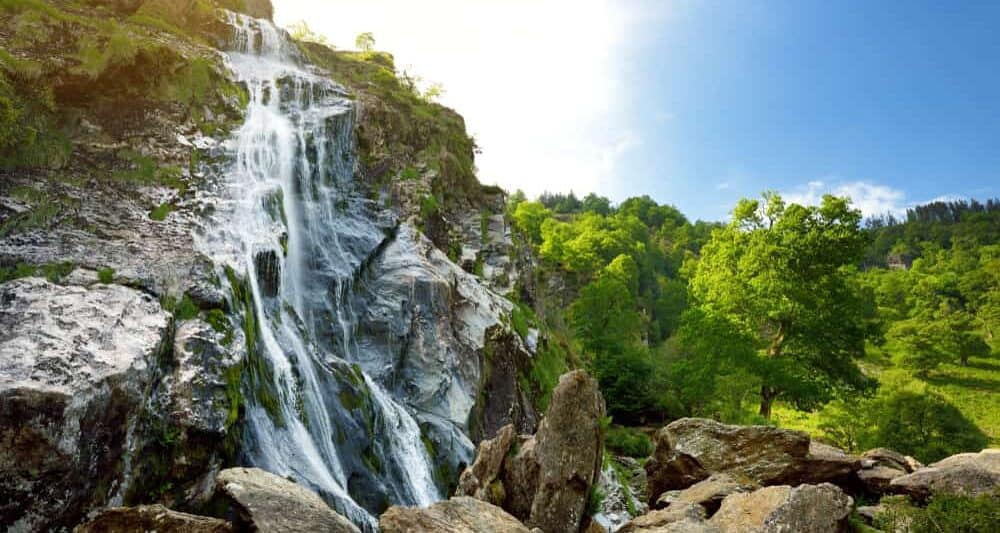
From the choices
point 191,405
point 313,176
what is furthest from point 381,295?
point 191,405

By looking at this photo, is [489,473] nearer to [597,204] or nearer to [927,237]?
[597,204]

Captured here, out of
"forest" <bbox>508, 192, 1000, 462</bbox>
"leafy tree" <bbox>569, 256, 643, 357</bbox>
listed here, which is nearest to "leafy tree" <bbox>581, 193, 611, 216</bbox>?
"forest" <bbox>508, 192, 1000, 462</bbox>

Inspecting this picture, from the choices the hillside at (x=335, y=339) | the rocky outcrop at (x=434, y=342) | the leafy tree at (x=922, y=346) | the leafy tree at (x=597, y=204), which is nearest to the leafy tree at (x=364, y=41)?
the hillside at (x=335, y=339)

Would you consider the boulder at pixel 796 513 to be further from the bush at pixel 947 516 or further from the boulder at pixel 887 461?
the boulder at pixel 887 461

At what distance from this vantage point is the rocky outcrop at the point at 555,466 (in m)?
10.7

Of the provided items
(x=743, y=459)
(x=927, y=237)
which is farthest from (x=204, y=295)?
(x=927, y=237)

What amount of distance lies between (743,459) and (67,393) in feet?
46.3

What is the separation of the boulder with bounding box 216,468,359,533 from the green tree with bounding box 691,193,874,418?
84.9 ft

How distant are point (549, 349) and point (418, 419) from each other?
45.3ft

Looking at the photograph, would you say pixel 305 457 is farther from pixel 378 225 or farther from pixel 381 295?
pixel 378 225

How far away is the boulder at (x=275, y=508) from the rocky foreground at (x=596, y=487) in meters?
0.02

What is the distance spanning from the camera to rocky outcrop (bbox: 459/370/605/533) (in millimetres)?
10703

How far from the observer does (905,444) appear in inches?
996

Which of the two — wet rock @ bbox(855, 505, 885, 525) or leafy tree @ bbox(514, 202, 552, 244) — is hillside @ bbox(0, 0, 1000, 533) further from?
leafy tree @ bbox(514, 202, 552, 244)
